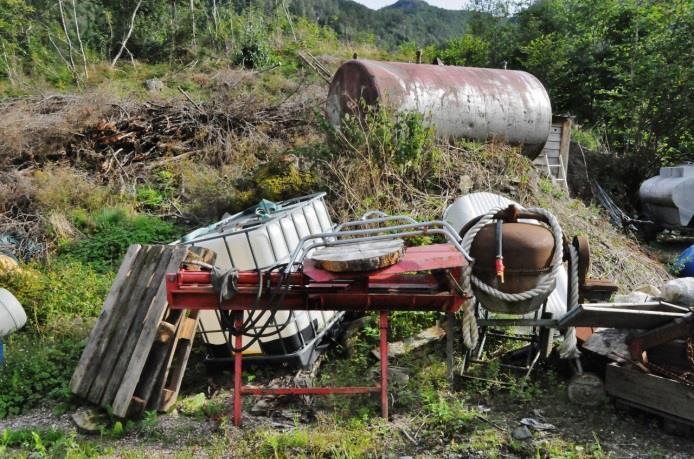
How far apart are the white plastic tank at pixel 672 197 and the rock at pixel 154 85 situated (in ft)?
39.5

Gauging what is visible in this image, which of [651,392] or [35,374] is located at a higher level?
[651,392]

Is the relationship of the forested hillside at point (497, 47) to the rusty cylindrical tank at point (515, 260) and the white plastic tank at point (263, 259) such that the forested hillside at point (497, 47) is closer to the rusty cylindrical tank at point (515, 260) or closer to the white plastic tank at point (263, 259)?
the rusty cylindrical tank at point (515, 260)

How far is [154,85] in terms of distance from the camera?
49.0 feet

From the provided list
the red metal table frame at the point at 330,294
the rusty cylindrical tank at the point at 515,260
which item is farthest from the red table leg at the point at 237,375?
the rusty cylindrical tank at the point at 515,260

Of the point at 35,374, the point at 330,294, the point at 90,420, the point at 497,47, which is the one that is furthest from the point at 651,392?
the point at 497,47

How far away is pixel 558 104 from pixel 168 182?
994 cm

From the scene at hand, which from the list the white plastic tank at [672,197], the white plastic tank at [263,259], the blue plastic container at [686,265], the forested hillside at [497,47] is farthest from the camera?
the forested hillside at [497,47]

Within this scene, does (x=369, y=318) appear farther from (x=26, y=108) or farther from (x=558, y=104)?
(x=558, y=104)

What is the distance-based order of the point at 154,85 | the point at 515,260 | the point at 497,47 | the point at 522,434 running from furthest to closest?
the point at 497,47 < the point at 154,85 < the point at 515,260 < the point at 522,434

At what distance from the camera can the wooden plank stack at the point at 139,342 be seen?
13.3 feet

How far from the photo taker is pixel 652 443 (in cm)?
353

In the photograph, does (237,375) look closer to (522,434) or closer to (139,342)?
(139,342)

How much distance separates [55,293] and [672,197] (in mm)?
9518

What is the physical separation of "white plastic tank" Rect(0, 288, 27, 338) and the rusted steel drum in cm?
488
